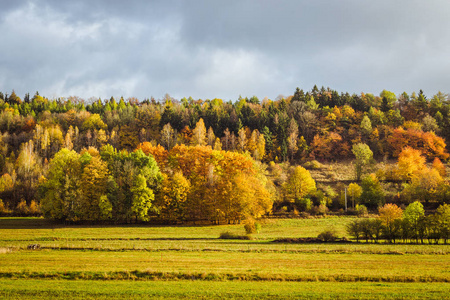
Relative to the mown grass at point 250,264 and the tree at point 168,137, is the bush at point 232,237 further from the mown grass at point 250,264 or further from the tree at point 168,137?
the tree at point 168,137

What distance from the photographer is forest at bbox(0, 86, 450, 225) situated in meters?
68.8

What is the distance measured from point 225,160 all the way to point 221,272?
5486 centimetres

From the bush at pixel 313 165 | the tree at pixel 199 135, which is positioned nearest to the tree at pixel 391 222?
the bush at pixel 313 165

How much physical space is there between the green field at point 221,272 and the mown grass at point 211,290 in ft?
0.18

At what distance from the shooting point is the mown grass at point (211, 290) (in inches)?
754

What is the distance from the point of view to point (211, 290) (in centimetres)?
2042

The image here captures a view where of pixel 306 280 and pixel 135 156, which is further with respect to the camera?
pixel 135 156

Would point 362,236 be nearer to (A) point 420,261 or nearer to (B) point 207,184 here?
(A) point 420,261

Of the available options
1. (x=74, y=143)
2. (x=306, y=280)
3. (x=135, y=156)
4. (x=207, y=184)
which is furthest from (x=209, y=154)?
(x=74, y=143)

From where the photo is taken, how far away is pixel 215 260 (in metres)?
30.7

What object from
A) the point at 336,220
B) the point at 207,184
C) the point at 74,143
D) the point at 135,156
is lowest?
the point at 336,220

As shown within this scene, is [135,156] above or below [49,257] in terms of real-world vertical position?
above

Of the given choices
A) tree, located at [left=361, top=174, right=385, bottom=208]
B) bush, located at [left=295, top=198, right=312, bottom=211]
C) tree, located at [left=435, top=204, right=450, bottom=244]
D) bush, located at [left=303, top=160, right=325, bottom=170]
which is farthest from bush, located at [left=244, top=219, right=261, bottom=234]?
bush, located at [left=303, top=160, right=325, bottom=170]

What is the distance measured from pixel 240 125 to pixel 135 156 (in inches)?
2323
